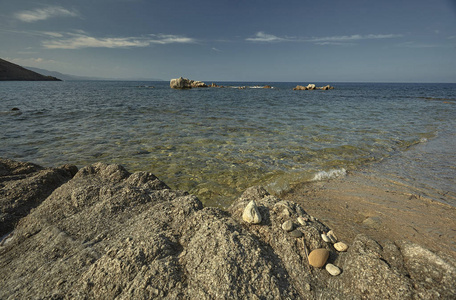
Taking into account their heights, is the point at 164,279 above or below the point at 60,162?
above

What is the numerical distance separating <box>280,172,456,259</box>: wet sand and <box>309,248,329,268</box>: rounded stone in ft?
4.40

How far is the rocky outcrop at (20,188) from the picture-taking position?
324 cm

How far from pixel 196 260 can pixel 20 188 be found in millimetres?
3646

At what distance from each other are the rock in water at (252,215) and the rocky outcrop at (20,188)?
3.37m

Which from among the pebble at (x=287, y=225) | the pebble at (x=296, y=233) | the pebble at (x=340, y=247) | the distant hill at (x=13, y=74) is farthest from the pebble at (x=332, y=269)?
the distant hill at (x=13, y=74)

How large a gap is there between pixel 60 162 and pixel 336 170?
8.38m

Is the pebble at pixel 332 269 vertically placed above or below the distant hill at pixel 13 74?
below

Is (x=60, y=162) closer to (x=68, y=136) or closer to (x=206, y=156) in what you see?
(x=68, y=136)

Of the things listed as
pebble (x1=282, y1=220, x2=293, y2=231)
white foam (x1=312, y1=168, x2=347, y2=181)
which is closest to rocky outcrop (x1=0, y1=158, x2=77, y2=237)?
pebble (x1=282, y1=220, x2=293, y2=231)

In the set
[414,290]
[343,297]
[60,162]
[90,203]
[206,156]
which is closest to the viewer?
[414,290]

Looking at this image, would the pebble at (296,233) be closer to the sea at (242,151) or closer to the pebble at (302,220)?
the pebble at (302,220)

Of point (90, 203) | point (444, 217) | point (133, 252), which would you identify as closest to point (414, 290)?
point (133, 252)

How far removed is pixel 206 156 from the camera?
739 cm

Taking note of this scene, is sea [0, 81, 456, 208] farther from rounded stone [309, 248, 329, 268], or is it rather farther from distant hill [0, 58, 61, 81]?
distant hill [0, 58, 61, 81]
